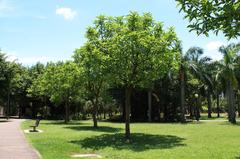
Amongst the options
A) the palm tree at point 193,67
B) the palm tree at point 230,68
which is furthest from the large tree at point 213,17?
the palm tree at point 193,67

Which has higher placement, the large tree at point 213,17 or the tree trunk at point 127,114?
the large tree at point 213,17

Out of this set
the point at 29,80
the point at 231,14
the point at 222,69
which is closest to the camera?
the point at 231,14

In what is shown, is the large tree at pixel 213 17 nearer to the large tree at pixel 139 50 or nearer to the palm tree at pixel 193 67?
the large tree at pixel 139 50

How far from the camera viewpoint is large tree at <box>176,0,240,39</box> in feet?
22.4

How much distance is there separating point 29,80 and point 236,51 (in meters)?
37.1

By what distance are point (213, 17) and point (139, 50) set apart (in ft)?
46.4

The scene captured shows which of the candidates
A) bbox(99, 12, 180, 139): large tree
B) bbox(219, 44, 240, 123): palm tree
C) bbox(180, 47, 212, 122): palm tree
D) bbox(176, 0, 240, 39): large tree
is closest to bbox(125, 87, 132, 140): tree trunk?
bbox(99, 12, 180, 139): large tree

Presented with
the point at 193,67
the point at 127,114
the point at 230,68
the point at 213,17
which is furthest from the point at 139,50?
the point at 193,67

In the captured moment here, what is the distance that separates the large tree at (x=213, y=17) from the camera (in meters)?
6.84

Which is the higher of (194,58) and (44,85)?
(194,58)

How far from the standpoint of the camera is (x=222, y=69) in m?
42.8

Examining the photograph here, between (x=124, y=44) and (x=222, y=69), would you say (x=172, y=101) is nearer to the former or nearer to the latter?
(x=222, y=69)

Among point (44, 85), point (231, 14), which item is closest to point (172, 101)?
point (44, 85)

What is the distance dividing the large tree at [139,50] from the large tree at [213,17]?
13.5m
